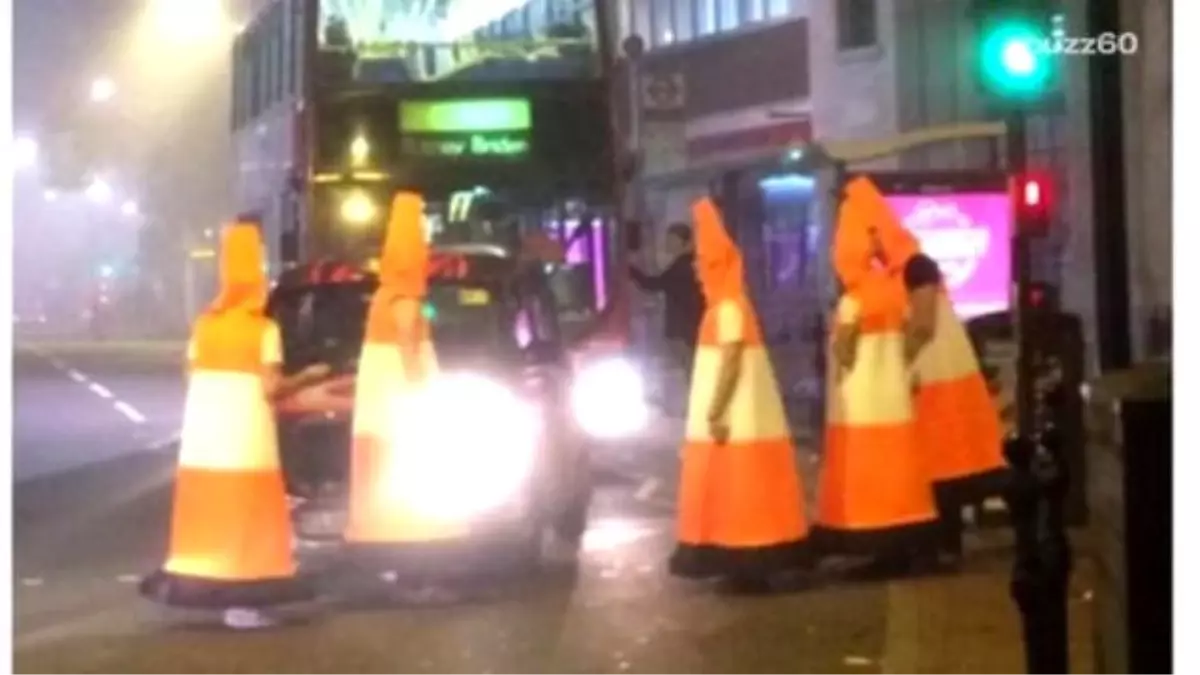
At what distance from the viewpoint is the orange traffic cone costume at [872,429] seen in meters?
9.19

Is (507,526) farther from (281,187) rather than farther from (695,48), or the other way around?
(695,48)

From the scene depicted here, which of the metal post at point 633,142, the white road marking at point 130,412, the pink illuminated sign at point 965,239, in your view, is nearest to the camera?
the metal post at point 633,142

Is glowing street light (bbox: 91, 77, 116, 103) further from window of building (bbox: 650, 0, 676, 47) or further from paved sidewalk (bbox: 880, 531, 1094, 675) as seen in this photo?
window of building (bbox: 650, 0, 676, 47)

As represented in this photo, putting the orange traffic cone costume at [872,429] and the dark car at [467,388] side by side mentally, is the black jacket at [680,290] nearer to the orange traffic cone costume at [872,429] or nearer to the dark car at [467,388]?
the dark car at [467,388]

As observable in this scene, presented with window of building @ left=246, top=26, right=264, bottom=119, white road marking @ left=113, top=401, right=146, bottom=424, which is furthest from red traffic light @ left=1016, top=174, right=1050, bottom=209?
white road marking @ left=113, top=401, right=146, bottom=424

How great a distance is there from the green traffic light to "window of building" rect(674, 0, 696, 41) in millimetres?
19494

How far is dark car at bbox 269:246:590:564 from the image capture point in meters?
9.45

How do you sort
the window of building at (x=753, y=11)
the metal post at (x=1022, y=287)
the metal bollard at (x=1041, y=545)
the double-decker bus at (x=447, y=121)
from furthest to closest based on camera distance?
1. the window of building at (x=753, y=11)
2. the double-decker bus at (x=447, y=121)
3. the metal post at (x=1022, y=287)
4. the metal bollard at (x=1041, y=545)

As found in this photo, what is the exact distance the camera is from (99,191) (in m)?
10.5

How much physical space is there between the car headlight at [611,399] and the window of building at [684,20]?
13506 millimetres

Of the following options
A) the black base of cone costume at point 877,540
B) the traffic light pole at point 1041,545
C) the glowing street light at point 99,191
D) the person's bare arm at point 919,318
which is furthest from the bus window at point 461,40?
the traffic light pole at point 1041,545

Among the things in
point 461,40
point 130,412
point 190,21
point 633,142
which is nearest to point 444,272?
point 461,40

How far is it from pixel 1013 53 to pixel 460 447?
2.56 m

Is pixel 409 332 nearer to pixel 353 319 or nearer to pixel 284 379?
pixel 284 379
